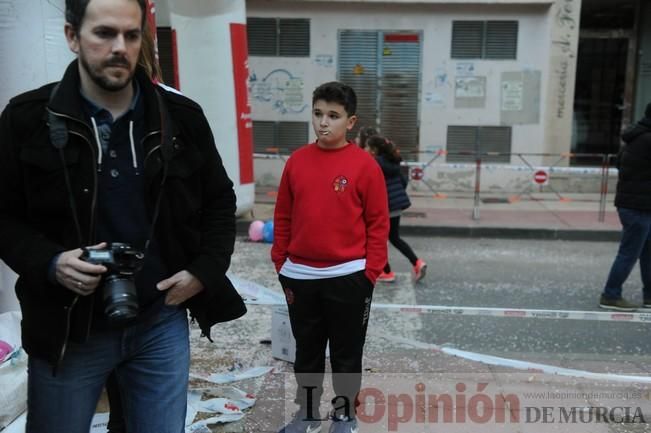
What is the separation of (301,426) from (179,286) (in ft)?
5.35

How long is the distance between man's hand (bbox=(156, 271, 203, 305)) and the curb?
6.99 m

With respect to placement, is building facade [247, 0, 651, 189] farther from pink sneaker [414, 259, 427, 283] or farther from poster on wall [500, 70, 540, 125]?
pink sneaker [414, 259, 427, 283]

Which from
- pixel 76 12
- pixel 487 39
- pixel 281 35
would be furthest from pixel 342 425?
pixel 487 39

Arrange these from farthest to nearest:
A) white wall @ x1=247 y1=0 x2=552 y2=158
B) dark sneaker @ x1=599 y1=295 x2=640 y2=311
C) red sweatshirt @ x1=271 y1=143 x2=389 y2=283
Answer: white wall @ x1=247 y1=0 x2=552 y2=158 → dark sneaker @ x1=599 y1=295 x2=640 y2=311 → red sweatshirt @ x1=271 y1=143 x2=389 y2=283

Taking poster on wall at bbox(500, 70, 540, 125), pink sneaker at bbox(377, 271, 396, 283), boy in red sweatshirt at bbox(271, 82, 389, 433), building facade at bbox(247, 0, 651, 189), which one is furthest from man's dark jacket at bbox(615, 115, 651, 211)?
poster on wall at bbox(500, 70, 540, 125)

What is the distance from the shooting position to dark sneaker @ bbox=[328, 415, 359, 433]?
3.26m

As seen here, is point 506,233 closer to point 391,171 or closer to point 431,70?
point 391,171

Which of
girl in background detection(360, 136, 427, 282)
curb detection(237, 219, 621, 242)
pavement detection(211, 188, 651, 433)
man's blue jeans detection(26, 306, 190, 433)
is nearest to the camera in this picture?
man's blue jeans detection(26, 306, 190, 433)

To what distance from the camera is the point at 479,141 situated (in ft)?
39.9

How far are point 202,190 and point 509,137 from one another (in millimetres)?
10702

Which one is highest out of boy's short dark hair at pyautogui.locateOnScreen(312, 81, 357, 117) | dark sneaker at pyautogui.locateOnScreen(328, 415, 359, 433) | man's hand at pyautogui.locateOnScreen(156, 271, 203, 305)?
boy's short dark hair at pyautogui.locateOnScreen(312, 81, 357, 117)

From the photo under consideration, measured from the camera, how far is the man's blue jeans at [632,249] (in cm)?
552

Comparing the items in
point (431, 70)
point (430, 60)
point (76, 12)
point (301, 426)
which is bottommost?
point (301, 426)

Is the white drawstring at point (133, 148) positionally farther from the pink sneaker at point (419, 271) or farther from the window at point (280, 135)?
the window at point (280, 135)
